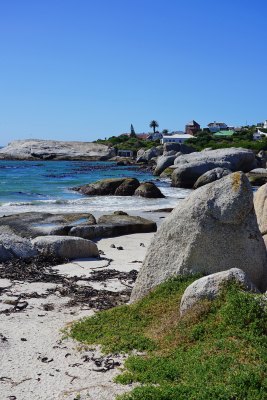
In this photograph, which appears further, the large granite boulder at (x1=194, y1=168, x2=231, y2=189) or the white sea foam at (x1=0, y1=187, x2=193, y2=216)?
the large granite boulder at (x1=194, y1=168, x2=231, y2=189)

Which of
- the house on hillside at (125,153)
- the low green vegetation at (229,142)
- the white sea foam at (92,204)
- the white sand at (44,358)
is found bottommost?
the white sea foam at (92,204)

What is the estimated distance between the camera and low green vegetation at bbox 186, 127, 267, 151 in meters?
84.7

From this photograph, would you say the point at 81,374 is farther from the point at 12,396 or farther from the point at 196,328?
the point at 196,328

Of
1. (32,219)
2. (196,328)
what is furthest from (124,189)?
(196,328)

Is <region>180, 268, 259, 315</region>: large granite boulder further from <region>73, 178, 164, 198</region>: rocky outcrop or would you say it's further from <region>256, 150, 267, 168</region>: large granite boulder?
<region>256, 150, 267, 168</region>: large granite boulder

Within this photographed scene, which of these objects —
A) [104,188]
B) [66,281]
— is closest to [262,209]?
[66,281]

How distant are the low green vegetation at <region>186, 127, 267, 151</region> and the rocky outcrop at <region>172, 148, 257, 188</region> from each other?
26896 mm

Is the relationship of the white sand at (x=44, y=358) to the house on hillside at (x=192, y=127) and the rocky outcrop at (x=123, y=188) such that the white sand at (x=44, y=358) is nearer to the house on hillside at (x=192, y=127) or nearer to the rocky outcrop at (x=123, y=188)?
the rocky outcrop at (x=123, y=188)

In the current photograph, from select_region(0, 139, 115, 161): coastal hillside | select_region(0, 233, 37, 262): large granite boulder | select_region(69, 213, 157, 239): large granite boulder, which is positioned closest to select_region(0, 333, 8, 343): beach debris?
select_region(0, 233, 37, 262): large granite boulder

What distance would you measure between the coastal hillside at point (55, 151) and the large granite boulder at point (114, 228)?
79.3 metres

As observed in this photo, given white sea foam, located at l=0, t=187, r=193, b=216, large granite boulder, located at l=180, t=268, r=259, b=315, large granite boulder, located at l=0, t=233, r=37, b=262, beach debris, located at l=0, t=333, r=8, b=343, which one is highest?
large granite boulder, located at l=180, t=268, r=259, b=315

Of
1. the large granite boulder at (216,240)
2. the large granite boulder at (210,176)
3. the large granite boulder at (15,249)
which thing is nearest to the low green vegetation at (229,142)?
the large granite boulder at (210,176)

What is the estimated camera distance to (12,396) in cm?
700

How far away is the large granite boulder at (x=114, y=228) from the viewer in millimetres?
19281
